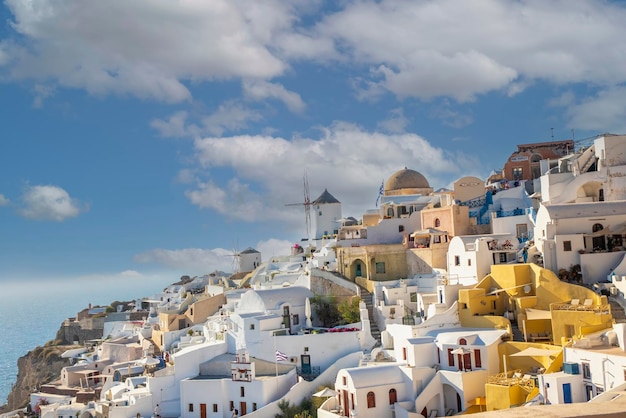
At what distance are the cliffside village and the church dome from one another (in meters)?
1.34

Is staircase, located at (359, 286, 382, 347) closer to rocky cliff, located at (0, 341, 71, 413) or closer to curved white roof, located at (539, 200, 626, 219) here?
curved white roof, located at (539, 200, 626, 219)

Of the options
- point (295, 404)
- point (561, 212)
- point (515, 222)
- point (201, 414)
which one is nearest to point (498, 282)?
point (561, 212)

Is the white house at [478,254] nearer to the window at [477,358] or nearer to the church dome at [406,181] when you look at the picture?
the window at [477,358]

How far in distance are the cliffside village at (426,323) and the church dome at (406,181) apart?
4.40ft

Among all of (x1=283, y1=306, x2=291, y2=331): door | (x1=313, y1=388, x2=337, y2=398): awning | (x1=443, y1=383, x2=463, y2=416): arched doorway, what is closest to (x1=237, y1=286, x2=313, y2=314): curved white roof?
(x1=283, y1=306, x2=291, y2=331): door

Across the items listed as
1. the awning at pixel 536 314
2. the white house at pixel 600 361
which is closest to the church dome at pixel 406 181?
the awning at pixel 536 314

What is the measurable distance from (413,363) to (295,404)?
5964mm

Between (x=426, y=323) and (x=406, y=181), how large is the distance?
21.9m

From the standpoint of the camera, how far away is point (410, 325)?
2986 centimetres

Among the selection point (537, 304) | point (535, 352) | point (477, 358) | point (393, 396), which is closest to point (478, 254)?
point (537, 304)

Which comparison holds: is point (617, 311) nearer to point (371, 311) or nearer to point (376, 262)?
point (371, 311)

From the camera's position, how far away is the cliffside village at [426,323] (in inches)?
987

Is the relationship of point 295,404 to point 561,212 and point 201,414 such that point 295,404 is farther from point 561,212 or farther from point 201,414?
point 561,212

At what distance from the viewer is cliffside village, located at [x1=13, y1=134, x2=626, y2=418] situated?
25078mm
